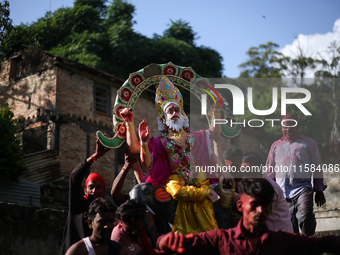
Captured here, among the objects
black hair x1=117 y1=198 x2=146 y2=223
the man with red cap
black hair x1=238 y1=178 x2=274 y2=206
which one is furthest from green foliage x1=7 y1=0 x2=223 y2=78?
black hair x1=238 y1=178 x2=274 y2=206

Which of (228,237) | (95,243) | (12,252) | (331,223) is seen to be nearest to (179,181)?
(95,243)

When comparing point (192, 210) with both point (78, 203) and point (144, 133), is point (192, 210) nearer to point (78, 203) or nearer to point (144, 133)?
point (144, 133)

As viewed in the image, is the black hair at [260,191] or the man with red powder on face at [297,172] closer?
the black hair at [260,191]

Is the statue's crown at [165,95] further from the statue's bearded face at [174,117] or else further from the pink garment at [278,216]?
the pink garment at [278,216]

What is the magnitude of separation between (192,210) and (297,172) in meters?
1.97

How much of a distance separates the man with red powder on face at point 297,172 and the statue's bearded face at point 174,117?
1.71 meters

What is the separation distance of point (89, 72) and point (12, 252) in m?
13.4

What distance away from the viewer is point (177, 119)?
6.59 m

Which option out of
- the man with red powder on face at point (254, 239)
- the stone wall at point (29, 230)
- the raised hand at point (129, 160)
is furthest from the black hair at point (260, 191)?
the stone wall at point (29, 230)

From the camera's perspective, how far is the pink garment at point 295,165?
682 cm

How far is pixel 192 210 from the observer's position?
5.88 meters

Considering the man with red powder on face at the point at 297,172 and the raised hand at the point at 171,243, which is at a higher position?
the man with red powder on face at the point at 297,172

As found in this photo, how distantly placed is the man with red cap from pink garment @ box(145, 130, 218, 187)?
0.77 m

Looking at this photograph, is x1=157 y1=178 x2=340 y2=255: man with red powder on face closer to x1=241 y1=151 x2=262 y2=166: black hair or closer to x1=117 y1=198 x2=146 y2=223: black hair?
x1=117 y1=198 x2=146 y2=223: black hair
